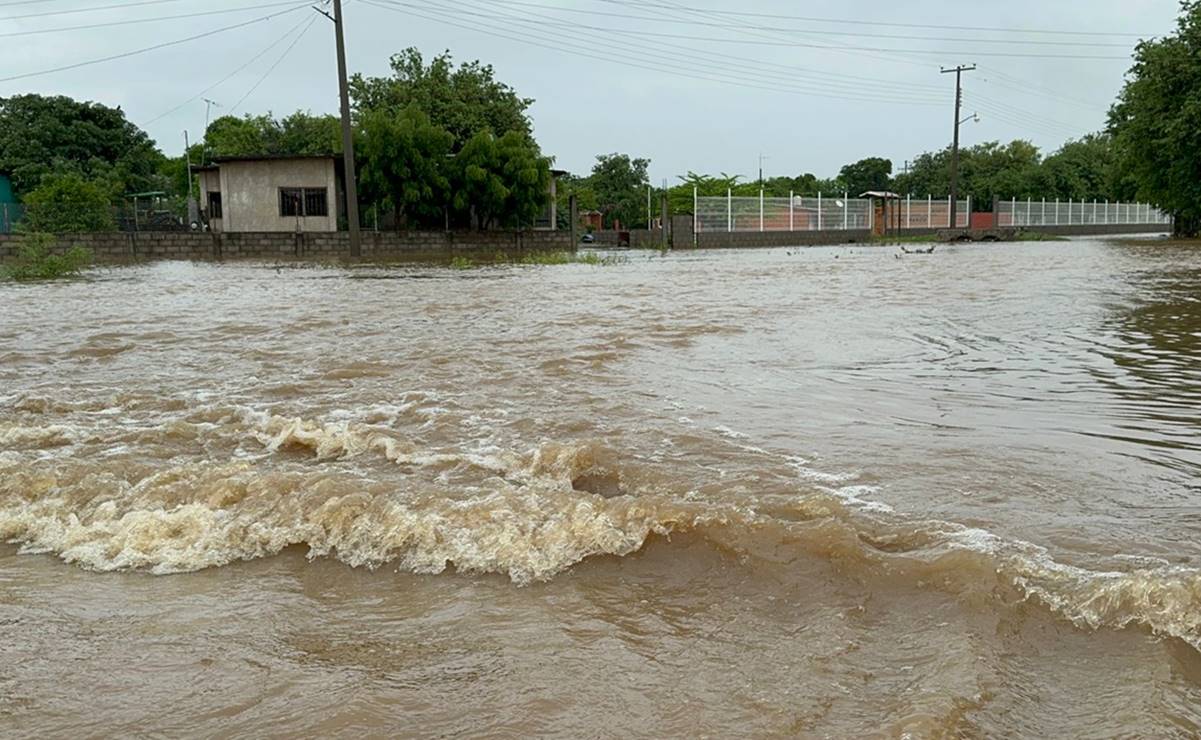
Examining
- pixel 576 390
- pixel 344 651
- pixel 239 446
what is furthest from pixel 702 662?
pixel 576 390

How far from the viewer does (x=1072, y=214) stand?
173 feet

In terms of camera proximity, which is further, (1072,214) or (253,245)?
(1072,214)

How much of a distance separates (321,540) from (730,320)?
21.9ft

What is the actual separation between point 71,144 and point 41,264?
28262mm

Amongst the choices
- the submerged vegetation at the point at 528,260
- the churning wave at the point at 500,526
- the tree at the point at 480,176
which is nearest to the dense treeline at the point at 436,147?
the tree at the point at 480,176

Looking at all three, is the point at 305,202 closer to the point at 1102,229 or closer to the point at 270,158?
the point at 270,158

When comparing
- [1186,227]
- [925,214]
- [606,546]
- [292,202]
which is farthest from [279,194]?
[1186,227]

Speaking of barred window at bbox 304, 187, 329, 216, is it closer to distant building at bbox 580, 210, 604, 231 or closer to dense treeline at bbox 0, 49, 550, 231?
dense treeline at bbox 0, 49, 550, 231

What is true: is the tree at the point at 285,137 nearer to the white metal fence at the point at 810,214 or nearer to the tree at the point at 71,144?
the tree at the point at 71,144

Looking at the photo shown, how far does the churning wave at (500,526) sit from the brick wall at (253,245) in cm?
2283

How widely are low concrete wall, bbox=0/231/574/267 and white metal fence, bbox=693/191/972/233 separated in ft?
37.4

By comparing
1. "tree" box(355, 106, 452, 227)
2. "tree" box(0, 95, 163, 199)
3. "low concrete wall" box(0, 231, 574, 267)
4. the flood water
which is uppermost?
"tree" box(0, 95, 163, 199)

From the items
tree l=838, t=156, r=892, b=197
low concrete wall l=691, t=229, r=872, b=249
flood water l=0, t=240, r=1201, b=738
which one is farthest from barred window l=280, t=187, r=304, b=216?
tree l=838, t=156, r=892, b=197

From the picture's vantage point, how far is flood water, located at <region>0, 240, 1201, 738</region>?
6.42 feet
